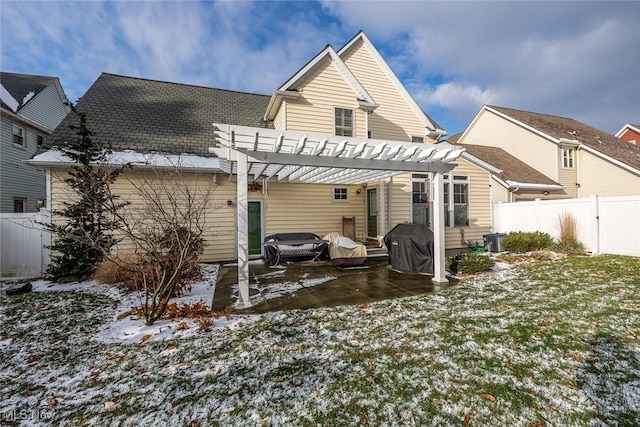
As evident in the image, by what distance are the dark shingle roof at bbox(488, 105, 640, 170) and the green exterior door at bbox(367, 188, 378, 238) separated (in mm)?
12655

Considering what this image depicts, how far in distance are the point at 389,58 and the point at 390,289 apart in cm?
1125

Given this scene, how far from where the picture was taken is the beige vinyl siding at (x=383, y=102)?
1198 cm

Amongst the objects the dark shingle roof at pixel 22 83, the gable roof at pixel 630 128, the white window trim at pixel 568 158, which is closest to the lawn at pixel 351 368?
the white window trim at pixel 568 158

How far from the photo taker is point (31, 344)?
12.6 feet

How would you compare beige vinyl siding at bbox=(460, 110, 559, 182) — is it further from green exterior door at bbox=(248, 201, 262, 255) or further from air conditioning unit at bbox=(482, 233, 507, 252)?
green exterior door at bbox=(248, 201, 262, 255)

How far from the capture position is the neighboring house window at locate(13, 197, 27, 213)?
12945 mm

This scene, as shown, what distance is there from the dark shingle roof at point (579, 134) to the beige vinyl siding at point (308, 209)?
13746mm

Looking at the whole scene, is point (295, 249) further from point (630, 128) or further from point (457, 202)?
point (630, 128)

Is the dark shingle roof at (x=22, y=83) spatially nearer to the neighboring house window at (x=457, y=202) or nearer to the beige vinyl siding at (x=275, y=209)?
the beige vinyl siding at (x=275, y=209)

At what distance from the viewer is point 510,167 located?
15.0 m

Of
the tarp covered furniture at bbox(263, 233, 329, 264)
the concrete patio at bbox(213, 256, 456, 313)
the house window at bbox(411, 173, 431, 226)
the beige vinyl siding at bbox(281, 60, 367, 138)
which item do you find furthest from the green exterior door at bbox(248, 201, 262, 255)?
the house window at bbox(411, 173, 431, 226)

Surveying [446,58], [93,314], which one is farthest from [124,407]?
[446,58]

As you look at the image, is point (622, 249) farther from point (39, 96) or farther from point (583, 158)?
point (39, 96)

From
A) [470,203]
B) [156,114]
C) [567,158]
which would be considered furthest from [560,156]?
[156,114]
